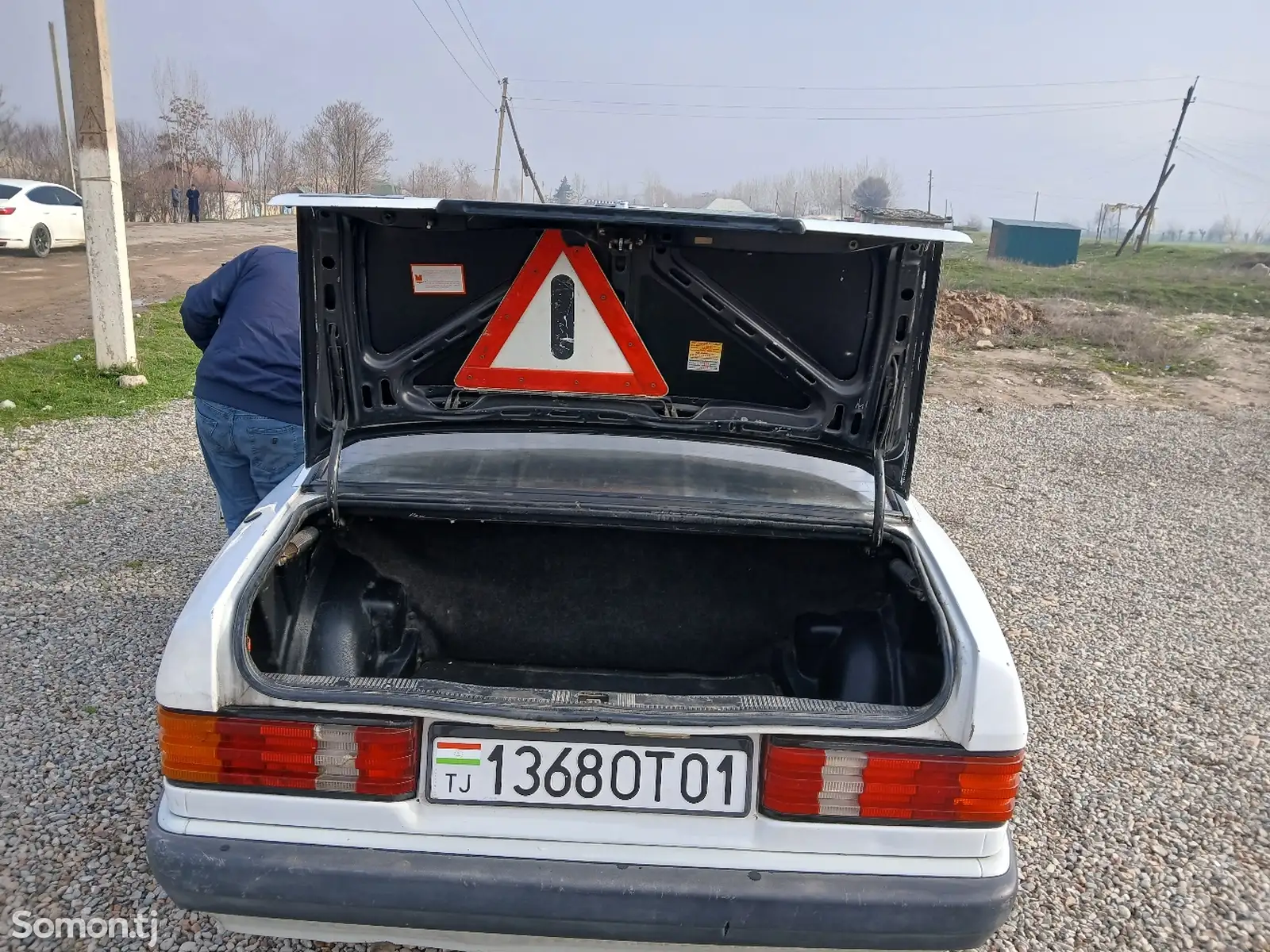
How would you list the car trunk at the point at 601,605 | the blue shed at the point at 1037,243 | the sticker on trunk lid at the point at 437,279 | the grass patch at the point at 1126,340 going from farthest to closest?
the blue shed at the point at 1037,243 < the grass patch at the point at 1126,340 < the car trunk at the point at 601,605 < the sticker on trunk lid at the point at 437,279

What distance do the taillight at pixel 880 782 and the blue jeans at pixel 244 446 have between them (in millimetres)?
2791

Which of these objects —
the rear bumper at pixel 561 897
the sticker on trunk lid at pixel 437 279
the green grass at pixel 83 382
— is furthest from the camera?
the green grass at pixel 83 382

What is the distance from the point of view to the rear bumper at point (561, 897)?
1.70 m

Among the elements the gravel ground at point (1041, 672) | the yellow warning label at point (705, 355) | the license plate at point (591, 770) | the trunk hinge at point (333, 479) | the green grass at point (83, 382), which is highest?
the yellow warning label at point (705, 355)

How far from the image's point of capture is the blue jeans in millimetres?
3887

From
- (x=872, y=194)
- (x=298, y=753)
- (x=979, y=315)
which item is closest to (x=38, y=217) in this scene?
(x=979, y=315)

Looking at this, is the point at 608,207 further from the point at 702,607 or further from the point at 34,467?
the point at 34,467

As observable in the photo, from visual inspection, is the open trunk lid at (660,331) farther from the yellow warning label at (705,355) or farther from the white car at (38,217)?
the white car at (38,217)

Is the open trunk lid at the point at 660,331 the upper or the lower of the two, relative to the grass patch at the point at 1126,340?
upper

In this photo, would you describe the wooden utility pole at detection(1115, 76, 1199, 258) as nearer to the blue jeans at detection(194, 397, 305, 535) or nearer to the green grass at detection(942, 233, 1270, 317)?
the green grass at detection(942, 233, 1270, 317)

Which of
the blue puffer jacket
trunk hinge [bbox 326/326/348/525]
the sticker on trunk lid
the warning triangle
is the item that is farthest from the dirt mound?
trunk hinge [bbox 326/326/348/525]

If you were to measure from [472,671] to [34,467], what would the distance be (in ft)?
17.4

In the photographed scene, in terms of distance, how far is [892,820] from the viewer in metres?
1.78

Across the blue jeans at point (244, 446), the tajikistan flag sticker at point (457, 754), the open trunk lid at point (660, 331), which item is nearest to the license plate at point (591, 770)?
the tajikistan flag sticker at point (457, 754)
